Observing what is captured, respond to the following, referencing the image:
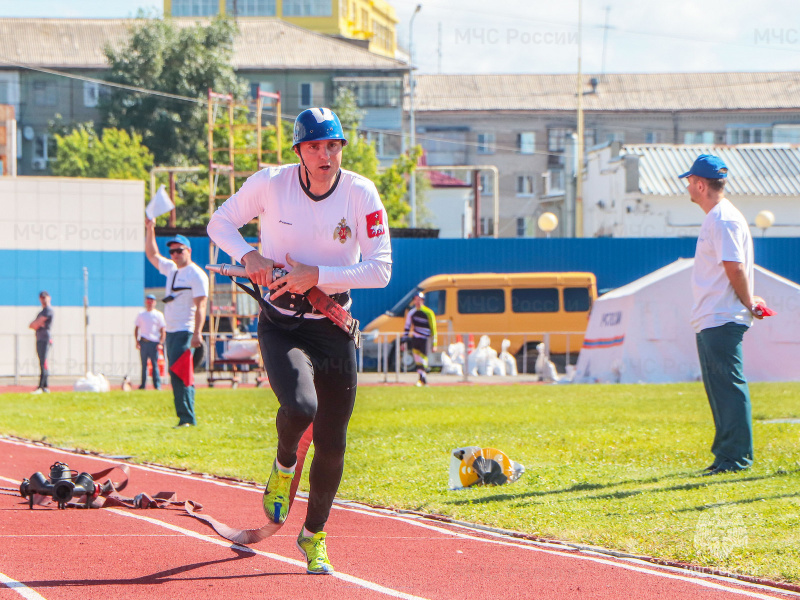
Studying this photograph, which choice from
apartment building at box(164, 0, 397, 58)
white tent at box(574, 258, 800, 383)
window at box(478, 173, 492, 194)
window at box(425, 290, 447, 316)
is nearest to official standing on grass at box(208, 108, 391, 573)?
white tent at box(574, 258, 800, 383)

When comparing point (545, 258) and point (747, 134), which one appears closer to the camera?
point (545, 258)

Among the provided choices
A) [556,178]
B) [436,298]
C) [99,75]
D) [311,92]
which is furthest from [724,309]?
[556,178]

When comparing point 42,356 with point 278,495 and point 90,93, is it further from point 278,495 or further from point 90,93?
point 90,93

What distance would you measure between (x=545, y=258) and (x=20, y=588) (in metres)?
31.3

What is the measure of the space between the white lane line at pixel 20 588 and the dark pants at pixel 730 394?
5191mm

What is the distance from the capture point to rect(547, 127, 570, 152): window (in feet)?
265

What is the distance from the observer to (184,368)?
1277 centimetres

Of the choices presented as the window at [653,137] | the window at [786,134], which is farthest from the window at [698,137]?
the window at [786,134]

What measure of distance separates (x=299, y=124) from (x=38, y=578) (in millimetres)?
2325

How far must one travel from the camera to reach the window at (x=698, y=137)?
80.6m

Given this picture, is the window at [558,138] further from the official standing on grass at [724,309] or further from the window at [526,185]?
the official standing on grass at [724,309]

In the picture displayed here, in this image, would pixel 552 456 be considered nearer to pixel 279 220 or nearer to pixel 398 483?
pixel 398 483

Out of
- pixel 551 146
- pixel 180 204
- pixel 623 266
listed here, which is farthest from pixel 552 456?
pixel 551 146

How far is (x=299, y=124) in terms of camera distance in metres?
5.29
